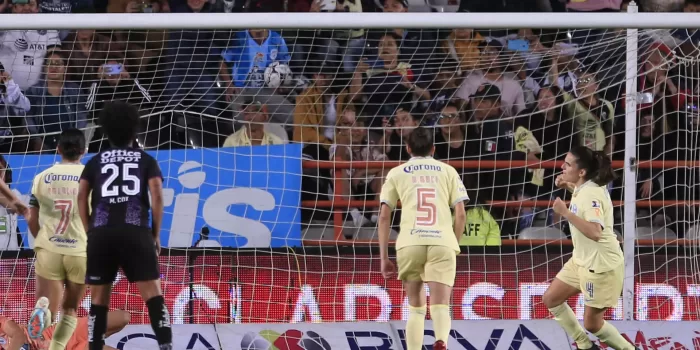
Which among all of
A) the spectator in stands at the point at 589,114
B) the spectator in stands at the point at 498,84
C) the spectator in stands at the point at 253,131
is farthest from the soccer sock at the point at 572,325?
the spectator in stands at the point at 253,131

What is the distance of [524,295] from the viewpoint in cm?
930

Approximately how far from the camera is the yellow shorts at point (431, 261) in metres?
7.15

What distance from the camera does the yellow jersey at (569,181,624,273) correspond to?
7.62m

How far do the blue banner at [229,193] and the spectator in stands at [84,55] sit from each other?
99cm

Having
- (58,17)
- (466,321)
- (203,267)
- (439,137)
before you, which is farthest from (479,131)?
(58,17)

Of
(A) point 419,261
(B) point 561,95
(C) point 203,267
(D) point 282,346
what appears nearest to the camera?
(A) point 419,261

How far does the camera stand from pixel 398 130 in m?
10.1

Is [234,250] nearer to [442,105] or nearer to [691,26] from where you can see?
[442,105]

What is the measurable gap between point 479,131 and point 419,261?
326 centimetres

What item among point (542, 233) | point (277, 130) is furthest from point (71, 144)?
point (542, 233)

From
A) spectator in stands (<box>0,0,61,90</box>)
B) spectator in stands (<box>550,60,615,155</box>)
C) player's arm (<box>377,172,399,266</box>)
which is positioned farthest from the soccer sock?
spectator in stands (<box>0,0,61,90</box>)

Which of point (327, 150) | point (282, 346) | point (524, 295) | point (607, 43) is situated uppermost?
point (607, 43)

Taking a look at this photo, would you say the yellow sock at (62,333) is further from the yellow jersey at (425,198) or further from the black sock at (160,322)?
the yellow jersey at (425,198)

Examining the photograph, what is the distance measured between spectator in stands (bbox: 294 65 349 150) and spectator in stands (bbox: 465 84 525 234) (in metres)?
1.20
